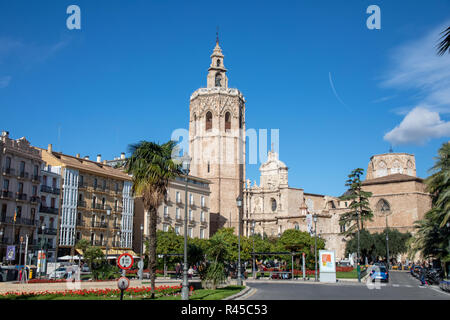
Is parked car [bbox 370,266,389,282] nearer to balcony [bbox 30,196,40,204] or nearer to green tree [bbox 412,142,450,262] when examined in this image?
green tree [bbox 412,142,450,262]

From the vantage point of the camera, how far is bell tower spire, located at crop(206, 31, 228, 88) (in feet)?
295

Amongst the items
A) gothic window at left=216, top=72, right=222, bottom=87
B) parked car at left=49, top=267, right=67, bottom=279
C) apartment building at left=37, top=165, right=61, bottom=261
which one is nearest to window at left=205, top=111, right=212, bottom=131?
gothic window at left=216, top=72, right=222, bottom=87

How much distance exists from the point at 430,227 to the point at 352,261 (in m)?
23.9

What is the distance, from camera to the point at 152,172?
22562 millimetres

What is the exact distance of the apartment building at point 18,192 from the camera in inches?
1764

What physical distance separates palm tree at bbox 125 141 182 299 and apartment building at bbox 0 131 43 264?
25412 millimetres

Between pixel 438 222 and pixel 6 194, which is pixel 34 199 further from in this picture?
pixel 438 222

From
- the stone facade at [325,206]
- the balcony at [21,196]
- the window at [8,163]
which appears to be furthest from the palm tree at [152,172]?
the stone facade at [325,206]

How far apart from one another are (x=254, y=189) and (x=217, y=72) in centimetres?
2422

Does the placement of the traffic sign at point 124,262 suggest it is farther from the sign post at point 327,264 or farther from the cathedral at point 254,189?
the cathedral at point 254,189

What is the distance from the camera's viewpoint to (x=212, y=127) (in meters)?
85.3

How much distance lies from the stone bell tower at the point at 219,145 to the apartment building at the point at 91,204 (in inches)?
936
